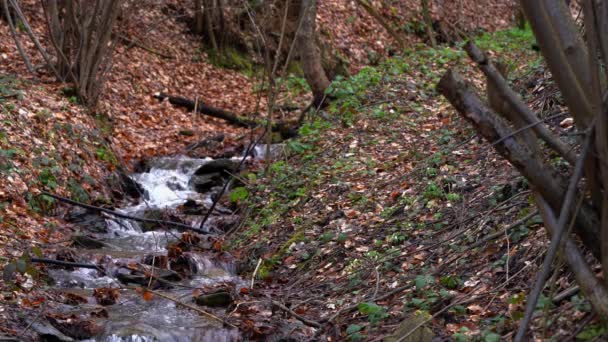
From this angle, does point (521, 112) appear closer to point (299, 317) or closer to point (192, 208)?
point (299, 317)

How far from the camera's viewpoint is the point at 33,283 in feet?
21.4

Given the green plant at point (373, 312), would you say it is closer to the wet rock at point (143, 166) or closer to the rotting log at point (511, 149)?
the rotting log at point (511, 149)

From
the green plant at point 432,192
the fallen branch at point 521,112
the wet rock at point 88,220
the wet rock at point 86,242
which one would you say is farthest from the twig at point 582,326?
the wet rock at point 88,220

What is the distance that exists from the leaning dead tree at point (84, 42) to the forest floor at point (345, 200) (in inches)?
15.1

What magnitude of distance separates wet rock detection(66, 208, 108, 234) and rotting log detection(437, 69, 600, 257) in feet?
20.8

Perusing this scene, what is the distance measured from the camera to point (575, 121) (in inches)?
144

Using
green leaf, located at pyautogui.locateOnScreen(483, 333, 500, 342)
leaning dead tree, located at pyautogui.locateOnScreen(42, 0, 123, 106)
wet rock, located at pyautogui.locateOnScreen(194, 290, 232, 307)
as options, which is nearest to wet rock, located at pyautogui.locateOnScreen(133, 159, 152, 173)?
leaning dead tree, located at pyautogui.locateOnScreen(42, 0, 123, 106)

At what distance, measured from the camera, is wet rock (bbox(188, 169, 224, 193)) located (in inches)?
434

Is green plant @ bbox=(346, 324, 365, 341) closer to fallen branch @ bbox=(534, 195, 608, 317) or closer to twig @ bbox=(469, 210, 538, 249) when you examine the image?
twig @ bbox=(469, 210, 538, 249)

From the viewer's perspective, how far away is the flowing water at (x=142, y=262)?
5926mm

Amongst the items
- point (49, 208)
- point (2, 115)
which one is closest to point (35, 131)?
point (2, 115)

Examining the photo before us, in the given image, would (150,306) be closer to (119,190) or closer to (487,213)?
(487,213)

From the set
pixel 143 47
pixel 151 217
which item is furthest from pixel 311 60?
pixel 143 47

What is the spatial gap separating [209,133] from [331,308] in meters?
7.98
